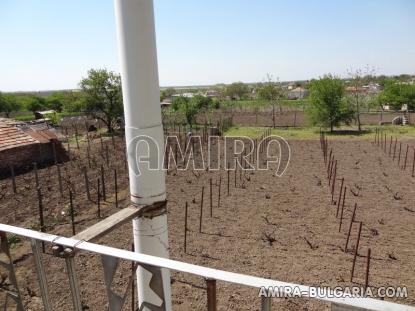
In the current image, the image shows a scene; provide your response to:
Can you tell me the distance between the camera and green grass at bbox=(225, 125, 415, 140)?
764 inches

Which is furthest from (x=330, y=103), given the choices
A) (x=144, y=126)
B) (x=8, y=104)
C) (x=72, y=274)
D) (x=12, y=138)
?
(x=8, y=104)

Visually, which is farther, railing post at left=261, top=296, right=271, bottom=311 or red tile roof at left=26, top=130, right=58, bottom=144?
red tile roof at left=26, top=130, right=58, bottom=144

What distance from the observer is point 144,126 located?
5.17 ft

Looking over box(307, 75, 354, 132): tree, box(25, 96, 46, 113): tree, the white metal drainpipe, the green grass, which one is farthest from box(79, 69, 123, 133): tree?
box(25, 96, 46, 113): tree

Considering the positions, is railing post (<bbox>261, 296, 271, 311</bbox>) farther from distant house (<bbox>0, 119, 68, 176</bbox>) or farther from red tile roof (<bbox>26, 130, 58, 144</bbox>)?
red tile roof (<bbox>26, 130, 58, 144</bbox>)

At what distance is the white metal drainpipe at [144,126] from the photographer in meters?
1.48

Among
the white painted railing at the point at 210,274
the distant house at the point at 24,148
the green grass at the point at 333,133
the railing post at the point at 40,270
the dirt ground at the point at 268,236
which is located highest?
the white painted railing at the point at 210,274

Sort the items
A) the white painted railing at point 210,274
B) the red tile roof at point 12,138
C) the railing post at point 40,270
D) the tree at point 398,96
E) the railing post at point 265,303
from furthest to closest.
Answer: the tree at point 398,96 → the red tile roof at point 12,138 → the railing post at point 40,270 → the railing post at point 265,303 → the white painted railing at point 210,274

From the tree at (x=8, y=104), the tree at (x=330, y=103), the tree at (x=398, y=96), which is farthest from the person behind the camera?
the tree at (x=8, y=104)

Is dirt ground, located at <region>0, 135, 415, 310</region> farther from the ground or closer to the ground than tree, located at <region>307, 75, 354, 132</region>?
closer to the ground

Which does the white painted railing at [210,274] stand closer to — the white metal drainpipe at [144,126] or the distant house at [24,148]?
the white metal drainpipe at [144,126]

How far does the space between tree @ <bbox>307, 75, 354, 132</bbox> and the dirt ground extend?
35.8 ft

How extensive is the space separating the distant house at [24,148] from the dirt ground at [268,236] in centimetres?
332

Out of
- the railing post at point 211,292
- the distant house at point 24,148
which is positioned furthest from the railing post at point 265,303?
the distant house at point 24,148
